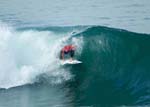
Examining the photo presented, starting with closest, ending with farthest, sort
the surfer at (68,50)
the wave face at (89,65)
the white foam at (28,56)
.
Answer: the wave face at (89,65)
the surfer at (68,50)
the white foam at (28,56)

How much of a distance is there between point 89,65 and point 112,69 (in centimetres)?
133

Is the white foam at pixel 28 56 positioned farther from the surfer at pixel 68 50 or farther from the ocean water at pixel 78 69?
the surfer at pixel 68 50

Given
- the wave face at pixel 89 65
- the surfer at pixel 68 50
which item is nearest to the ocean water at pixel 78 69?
the wave face at pixel 89 65

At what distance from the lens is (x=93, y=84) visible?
772 inches

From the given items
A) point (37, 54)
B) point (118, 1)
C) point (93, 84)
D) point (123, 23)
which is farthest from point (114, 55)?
point (118, 1)

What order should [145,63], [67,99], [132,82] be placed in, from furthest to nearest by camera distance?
[145,63] < [132,82] < [67,99]

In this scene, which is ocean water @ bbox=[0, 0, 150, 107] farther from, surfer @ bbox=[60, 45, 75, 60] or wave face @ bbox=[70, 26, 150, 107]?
surfer @ bbox=[60, 45, 75, 60]

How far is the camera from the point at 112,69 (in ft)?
67.4

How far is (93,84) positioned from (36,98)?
2659mm

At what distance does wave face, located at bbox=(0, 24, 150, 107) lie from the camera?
18312 mm

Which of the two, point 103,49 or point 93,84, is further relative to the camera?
point 103,49

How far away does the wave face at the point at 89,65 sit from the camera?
1831 centimetres

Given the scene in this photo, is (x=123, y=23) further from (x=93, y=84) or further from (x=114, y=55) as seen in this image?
(x=93, y=84)

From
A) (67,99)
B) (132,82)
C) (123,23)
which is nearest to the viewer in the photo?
(67,99)
